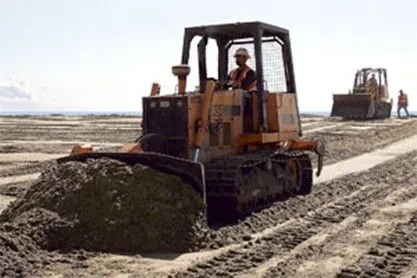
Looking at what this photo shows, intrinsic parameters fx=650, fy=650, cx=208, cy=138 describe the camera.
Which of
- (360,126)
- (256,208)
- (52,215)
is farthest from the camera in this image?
(360,126)

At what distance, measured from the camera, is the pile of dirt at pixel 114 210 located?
7.09m

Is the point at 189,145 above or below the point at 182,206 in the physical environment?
above

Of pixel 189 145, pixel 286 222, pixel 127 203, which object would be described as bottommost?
pixel 286 222

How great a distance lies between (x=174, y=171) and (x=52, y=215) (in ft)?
4.86

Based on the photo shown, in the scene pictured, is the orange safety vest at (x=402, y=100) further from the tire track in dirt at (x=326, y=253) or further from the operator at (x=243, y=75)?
the tire track in dirt at (x=326, y=253)

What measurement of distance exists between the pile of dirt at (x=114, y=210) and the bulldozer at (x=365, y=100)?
30.4 meters

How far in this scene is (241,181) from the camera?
8.79 meters

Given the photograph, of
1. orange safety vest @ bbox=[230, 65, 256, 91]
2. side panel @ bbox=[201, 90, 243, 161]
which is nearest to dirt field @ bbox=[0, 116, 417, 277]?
side panel @ bbox=[201, 90, 243, 161]

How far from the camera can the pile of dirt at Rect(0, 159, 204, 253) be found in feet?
23.3

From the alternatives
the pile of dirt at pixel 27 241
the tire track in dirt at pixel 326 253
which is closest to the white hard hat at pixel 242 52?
the tire track in dirt at pixel 326 253

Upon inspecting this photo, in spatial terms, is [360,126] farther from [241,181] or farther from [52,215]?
[52,215]

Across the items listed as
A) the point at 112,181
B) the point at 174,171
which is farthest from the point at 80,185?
the point at 174,171

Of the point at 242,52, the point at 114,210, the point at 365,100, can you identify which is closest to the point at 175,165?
the point at 114,210

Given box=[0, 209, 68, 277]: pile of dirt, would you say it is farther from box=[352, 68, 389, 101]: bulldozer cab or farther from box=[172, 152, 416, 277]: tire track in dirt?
box=[352, 68, 389, 101]: bulldozer cab
